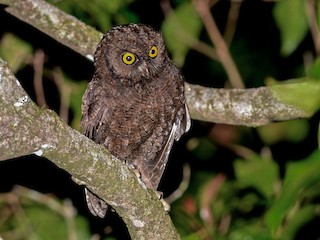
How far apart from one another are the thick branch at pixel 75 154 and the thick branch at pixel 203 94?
2.49 ft

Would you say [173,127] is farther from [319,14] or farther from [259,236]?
[319,14]

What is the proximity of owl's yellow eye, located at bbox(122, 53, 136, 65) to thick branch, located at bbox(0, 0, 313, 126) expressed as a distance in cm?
29

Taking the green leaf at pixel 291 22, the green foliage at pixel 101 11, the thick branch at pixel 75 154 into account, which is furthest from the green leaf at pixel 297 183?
the green foliage at pixel 101 11

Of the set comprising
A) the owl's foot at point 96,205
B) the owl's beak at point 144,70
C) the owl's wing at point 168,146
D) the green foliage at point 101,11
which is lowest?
the owl's foot at point 96,205

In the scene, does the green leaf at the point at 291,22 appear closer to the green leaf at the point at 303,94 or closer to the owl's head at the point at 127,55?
the owl's head at the point at 127,55

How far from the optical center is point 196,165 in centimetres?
536

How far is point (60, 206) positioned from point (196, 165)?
1095 millimetres

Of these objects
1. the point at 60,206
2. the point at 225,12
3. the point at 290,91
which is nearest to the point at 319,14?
the point at 290,91

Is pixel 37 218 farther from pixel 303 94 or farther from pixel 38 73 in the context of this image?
pixel 303 94

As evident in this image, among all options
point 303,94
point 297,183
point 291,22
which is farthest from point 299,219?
point 303,94

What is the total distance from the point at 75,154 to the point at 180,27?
190 cm

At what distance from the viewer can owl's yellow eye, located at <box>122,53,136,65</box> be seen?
3.92m

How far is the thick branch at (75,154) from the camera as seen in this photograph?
2273 millimetres

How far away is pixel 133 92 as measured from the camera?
390 centimetres
